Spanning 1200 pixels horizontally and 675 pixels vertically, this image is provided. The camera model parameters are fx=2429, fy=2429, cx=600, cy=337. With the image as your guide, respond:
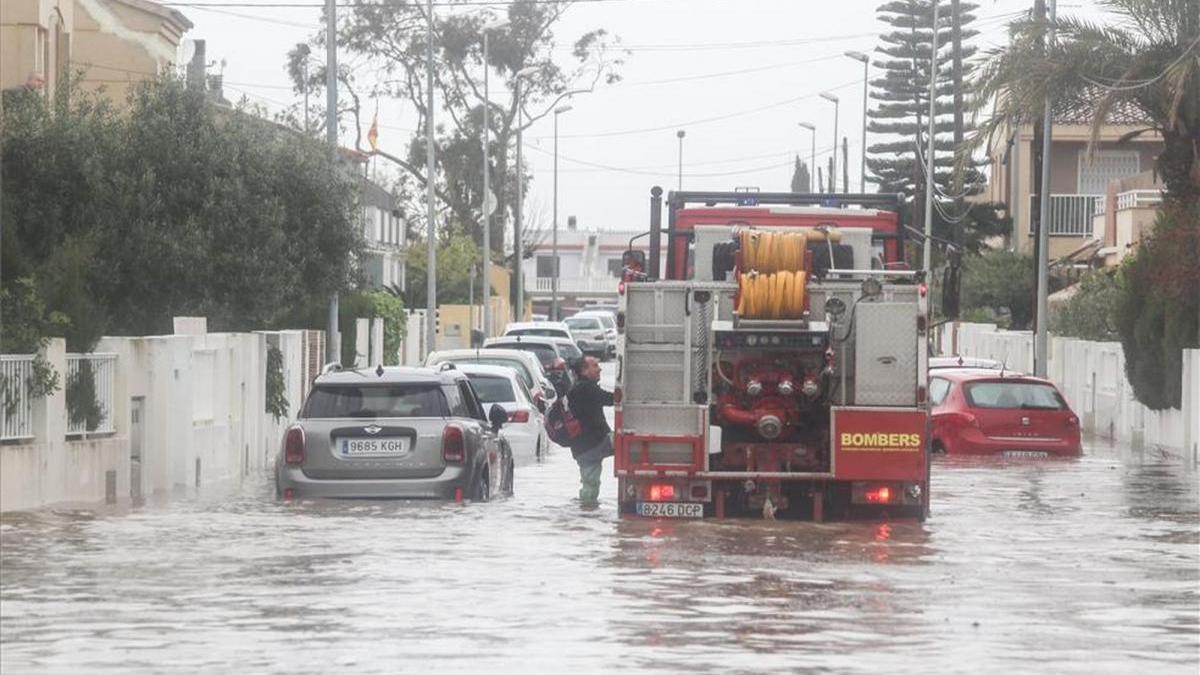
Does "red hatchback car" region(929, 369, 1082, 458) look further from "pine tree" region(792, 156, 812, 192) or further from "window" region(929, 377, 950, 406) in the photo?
"pine tree" region(792, 156, 812, 192)

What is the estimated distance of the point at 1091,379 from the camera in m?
43.9

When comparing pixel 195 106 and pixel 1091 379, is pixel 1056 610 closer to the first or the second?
pixel 195 106

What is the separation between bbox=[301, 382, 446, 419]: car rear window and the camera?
70.4 feet

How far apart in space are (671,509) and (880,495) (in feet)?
5.89

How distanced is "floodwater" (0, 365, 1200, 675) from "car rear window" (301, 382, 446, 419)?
83 cm

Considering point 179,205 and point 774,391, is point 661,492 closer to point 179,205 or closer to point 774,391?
point 774,391

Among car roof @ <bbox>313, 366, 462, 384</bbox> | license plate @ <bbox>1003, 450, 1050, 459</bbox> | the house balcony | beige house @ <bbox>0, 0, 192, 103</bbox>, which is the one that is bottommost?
license plate @ <bbox>1003, 450, 1050, 459</bbox>

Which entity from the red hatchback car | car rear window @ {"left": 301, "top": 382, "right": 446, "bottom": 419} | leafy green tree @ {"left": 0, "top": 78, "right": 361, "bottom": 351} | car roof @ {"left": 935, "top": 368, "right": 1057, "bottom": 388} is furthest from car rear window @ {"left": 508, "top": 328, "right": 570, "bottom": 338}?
car rear window @ {"left": 301, "top": 382, "right": 446, "bottom": 419}

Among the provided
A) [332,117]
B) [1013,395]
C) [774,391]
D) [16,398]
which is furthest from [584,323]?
[774,391]

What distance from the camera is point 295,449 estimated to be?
2136 centimetres

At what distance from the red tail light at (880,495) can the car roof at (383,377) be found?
402 centimetres

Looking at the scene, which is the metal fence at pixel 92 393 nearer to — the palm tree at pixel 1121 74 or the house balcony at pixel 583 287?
the palm tree at pixel 1121 74

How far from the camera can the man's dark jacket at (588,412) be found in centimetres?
2308

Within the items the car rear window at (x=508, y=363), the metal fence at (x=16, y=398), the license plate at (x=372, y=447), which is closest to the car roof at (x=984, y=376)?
the car rear window at (x=508, y=363)
